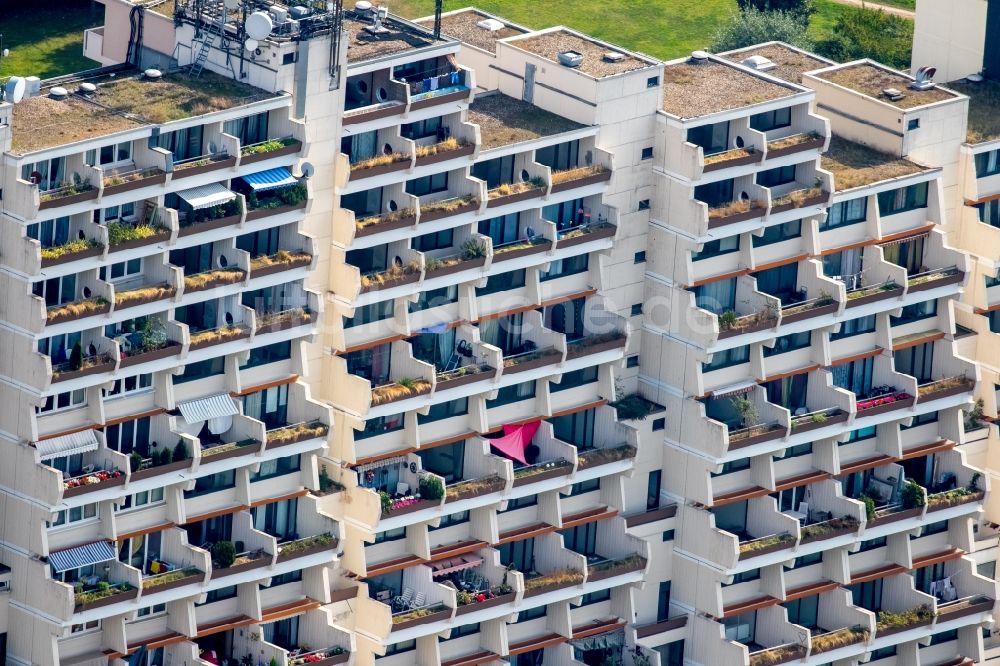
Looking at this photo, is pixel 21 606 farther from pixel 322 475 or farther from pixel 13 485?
pixel 322 475

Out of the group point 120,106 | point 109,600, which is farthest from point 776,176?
point 109,600

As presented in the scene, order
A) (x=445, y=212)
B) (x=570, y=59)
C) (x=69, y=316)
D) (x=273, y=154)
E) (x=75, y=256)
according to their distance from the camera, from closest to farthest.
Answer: (x=75, y=256) < (x=69, y=316) < (x=273, y=154) < (x=445, y=212) < (x=570, y=59)

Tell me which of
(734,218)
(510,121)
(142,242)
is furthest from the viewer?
(734,218)

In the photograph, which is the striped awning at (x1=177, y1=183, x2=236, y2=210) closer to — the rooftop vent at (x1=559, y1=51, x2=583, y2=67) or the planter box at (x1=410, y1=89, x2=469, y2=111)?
the planter box at (x1=410, y1=89, x2=469, y2=111)

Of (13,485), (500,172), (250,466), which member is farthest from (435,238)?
(13,485)

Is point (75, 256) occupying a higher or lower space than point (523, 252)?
higher

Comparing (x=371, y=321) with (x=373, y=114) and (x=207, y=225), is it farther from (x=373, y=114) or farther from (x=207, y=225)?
(x=207, y=225)

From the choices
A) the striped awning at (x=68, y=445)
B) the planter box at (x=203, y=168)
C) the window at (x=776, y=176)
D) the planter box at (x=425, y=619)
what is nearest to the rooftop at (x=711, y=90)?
the window at (x=776, y=176)
